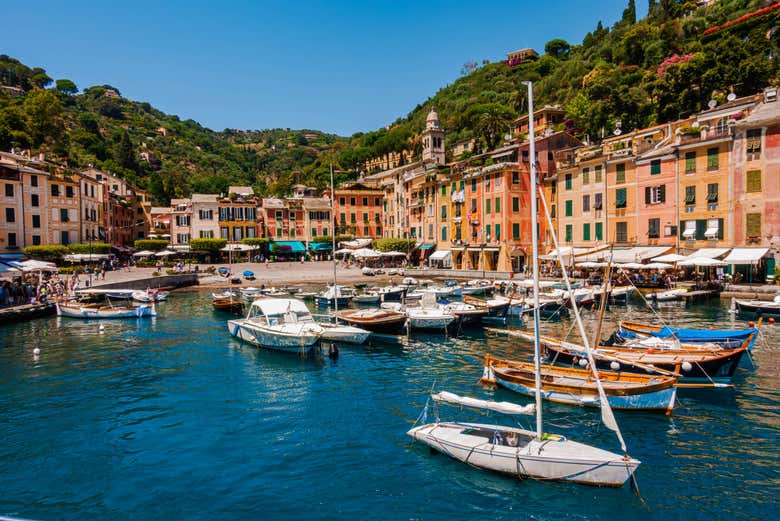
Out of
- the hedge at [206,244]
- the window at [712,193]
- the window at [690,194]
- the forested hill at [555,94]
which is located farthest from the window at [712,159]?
the hedge at [206,244]

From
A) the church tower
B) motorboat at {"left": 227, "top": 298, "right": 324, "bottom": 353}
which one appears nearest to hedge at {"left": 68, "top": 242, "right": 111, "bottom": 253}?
motorboat at {"left": 227, "top": 298, "right": 324, "bottom": 353}

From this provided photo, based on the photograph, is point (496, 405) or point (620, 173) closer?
point (496, 405)

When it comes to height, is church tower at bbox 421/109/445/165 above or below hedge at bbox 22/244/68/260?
above

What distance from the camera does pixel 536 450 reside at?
13000 millimetres

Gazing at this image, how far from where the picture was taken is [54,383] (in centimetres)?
2302

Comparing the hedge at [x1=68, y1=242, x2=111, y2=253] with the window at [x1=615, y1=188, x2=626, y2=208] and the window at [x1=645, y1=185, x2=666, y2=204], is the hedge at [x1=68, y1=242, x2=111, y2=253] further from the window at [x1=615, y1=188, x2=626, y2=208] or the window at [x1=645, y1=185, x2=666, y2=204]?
the window at [x1=645, y1=185, x2=666, y2=204]

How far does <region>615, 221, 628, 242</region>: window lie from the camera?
2111 inches

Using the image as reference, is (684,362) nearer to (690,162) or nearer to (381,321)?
(381,321)

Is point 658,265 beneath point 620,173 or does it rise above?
beneath

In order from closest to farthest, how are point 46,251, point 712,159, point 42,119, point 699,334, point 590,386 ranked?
point 590,386, point 699,334, point 712,159, point 46,251, point 42,119

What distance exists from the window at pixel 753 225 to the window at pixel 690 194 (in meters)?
4.98

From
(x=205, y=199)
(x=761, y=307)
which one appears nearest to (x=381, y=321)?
(x=761, y=307)

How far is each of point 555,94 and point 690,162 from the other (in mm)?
80791

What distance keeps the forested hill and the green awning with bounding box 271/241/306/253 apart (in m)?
43.3
